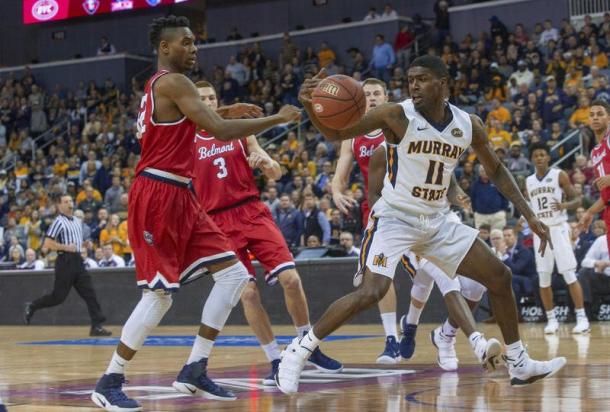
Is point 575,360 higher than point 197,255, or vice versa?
point 197,255

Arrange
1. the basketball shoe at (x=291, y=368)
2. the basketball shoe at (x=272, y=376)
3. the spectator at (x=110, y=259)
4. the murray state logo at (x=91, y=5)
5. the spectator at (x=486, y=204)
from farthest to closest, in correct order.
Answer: the murray state logo at (x=91, y=5) < the spectator at (x=110, y=259) < the spectator at (x=486, y=204) < the basketball shoe at (x=272, y=376) < the basketball shoe at (x=291, y=368)

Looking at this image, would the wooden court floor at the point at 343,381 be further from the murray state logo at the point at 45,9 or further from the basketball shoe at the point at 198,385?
the murray state logo at the point at 45,9

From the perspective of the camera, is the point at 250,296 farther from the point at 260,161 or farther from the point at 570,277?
the point at 570,277

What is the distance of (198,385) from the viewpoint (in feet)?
20.4

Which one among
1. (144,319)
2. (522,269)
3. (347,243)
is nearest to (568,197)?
(522,269)

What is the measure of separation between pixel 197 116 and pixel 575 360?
13.1 ft

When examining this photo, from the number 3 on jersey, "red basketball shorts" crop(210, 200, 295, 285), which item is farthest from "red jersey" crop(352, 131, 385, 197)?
the number 3 on jersey

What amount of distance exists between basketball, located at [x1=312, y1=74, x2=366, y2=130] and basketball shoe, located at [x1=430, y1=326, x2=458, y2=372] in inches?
90.2

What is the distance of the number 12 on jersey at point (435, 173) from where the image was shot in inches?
255

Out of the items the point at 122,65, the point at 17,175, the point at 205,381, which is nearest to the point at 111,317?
the point at 17,175

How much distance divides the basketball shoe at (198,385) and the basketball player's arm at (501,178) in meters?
2.17

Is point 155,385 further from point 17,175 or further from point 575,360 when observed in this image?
point 17,175

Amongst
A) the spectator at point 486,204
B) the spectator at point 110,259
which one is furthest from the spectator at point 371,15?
the spectator at point 110,259

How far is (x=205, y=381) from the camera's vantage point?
6.23 meters
